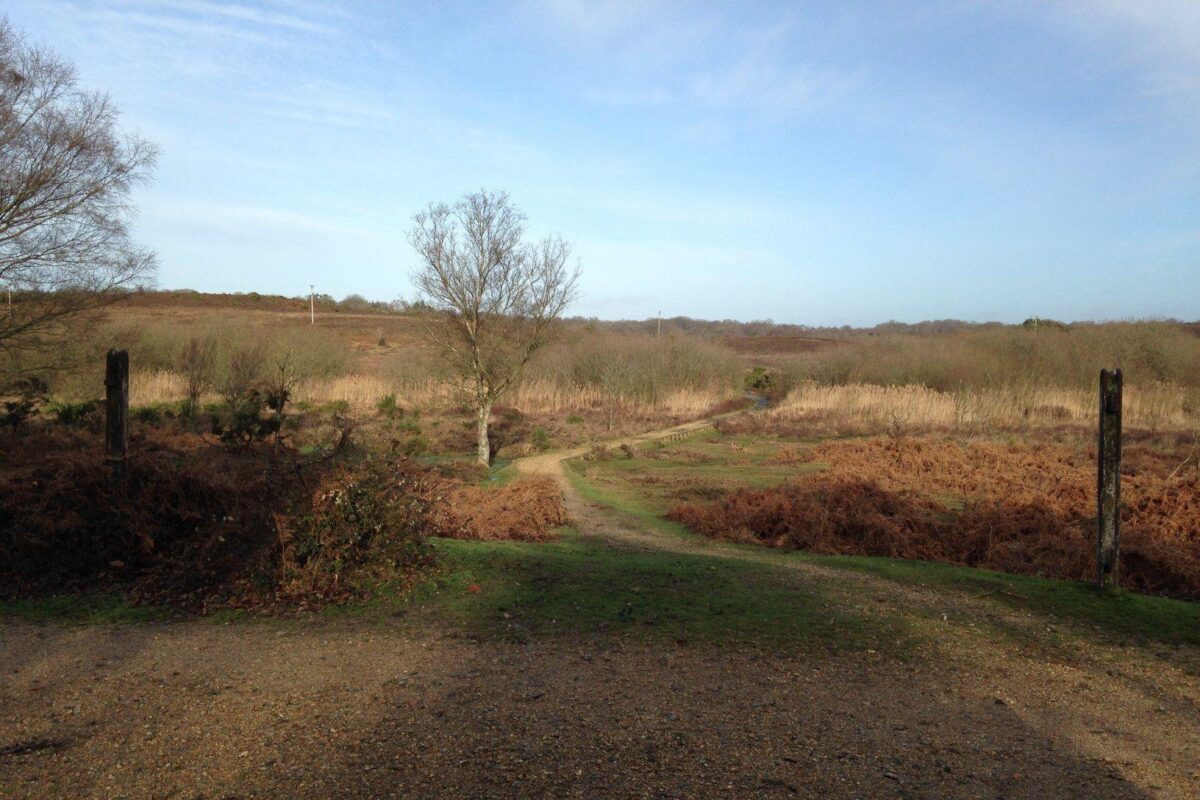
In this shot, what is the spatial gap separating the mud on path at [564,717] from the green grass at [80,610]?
0.82 ft

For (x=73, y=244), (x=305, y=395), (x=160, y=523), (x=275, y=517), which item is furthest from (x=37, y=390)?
(x=305, y=395)

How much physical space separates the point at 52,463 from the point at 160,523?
3.95 ft

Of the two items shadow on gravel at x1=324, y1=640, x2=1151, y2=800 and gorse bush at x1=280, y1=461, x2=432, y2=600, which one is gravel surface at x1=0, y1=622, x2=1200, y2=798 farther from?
gorse bush at x1=280, y1=461, x2=432, y2=600

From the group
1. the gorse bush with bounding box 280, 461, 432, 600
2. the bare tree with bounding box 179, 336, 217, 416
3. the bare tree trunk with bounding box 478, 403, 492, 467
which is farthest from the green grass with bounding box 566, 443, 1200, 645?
the bare tree with bounding box 179, 336, 217, 416

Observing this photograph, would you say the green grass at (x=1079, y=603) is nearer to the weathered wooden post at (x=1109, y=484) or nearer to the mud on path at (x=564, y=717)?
the weathered wooden post at (x=1109, y=484)

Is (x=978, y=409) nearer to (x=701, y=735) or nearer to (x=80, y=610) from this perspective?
(x=701, y=735)

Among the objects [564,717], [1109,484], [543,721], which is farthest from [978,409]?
[543,721]

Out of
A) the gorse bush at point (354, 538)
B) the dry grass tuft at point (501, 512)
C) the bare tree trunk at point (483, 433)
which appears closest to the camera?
the gorse bush at point (354, 538)

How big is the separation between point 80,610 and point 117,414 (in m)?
1.88

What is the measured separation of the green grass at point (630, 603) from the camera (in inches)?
242

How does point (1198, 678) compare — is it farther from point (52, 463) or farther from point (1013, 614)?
point (52, 463)

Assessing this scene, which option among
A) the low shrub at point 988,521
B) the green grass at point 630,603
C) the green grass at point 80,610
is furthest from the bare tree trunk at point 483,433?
the green grass at point 80,610

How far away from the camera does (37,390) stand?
13.9 meters

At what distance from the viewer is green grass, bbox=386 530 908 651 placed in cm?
614
